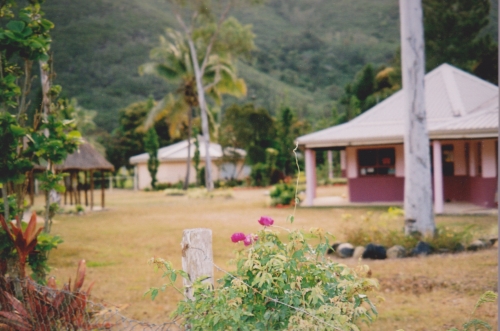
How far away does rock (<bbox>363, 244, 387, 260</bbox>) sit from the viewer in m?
9.17

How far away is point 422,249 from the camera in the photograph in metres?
9.36

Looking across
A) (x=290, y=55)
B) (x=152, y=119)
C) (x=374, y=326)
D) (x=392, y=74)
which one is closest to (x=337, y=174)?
(x=392, y=74)

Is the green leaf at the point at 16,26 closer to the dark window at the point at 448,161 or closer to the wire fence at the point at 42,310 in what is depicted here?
the wire fence at the point at 42,310

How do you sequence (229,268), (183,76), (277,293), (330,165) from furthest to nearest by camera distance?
(330,165), (183,76), (229,268), (277,293)

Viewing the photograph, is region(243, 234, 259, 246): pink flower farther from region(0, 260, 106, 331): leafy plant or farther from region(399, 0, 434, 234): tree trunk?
region(399, 0, 434, 234): tree trunk

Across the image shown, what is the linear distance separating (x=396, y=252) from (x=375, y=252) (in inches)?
15.1

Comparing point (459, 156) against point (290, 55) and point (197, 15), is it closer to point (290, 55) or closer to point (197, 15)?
point (197, 15)

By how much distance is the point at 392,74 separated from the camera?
39.4 metres

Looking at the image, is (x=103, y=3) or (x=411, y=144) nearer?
(x=411, y=144)

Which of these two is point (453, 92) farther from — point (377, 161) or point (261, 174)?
point (261, 174)

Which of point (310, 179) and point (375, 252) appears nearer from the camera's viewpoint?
point (375, 252)

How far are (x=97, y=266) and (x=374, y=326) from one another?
5819 mm

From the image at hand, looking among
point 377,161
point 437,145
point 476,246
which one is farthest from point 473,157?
point 476,246

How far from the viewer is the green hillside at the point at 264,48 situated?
224ft
